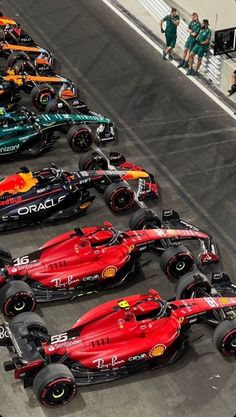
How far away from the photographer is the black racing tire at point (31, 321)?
1252cm

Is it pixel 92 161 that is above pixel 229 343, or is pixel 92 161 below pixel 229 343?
below

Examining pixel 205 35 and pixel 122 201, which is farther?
pixel 205 35

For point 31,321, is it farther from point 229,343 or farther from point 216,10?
point 216,10

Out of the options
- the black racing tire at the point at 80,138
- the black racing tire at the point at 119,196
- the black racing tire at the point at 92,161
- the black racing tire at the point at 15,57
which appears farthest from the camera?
the black racing tire at the point at 15,57

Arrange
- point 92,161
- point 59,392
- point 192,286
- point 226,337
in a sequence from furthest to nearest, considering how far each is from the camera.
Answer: point 92,161 < point 192,286 < point 226,337 < point 59,392

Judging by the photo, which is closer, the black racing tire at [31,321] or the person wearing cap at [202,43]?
the black racing tire at [31,321]

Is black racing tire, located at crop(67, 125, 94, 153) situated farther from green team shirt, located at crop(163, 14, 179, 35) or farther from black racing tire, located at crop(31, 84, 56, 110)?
green team shirt, located at crop(163, 14, 179, 35)

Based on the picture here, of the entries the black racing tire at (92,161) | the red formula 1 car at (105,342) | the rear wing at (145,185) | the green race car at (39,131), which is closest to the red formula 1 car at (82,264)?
the red formula 1 car at (105,342)

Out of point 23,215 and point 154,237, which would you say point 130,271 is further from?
point 23,215

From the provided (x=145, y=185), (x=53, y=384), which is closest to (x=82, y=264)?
(x=53, y=384)

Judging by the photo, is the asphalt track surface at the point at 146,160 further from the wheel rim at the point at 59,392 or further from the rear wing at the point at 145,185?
the rear wing at the point at 145,185

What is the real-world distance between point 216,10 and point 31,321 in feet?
46.7

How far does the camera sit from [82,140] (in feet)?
61.2

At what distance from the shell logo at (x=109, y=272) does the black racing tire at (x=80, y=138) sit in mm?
5244
